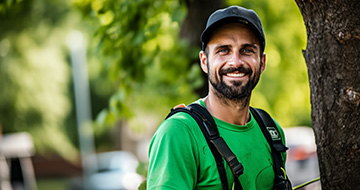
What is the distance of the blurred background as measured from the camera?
5203mm

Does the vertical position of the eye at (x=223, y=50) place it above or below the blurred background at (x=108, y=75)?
below

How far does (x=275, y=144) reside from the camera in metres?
2.67

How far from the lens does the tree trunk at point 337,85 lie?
241 centimetres

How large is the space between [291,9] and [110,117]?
5006 millimetres

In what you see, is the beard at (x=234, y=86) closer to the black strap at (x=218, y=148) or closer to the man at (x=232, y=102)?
the man at (x=232, y=102)

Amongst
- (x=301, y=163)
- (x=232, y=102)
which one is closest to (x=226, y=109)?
(x=232, y=102)

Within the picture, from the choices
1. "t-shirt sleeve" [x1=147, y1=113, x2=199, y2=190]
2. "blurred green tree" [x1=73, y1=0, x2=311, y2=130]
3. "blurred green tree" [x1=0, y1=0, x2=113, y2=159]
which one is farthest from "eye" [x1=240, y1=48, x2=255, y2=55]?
"blurred green tree" [x1=0, y1=0, x2=113, y2=159]

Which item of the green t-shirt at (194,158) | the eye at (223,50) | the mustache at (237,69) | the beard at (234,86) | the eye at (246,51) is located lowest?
the green t-shirt at (194,158)

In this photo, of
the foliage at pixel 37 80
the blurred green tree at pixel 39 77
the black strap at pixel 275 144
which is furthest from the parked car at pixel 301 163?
the black strap at pixel 275 144

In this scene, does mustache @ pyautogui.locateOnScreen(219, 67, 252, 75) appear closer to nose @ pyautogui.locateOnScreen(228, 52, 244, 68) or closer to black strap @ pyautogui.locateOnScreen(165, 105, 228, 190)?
nose @ pyautogui.locateOnScreen(228, 52, 244, 68)

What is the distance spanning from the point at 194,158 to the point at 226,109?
0.38 metres

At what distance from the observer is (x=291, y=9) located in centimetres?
972

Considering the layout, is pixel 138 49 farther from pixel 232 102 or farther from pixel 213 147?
pixel 213 147

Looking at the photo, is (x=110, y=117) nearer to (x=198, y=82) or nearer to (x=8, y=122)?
(x=198, y=82)
